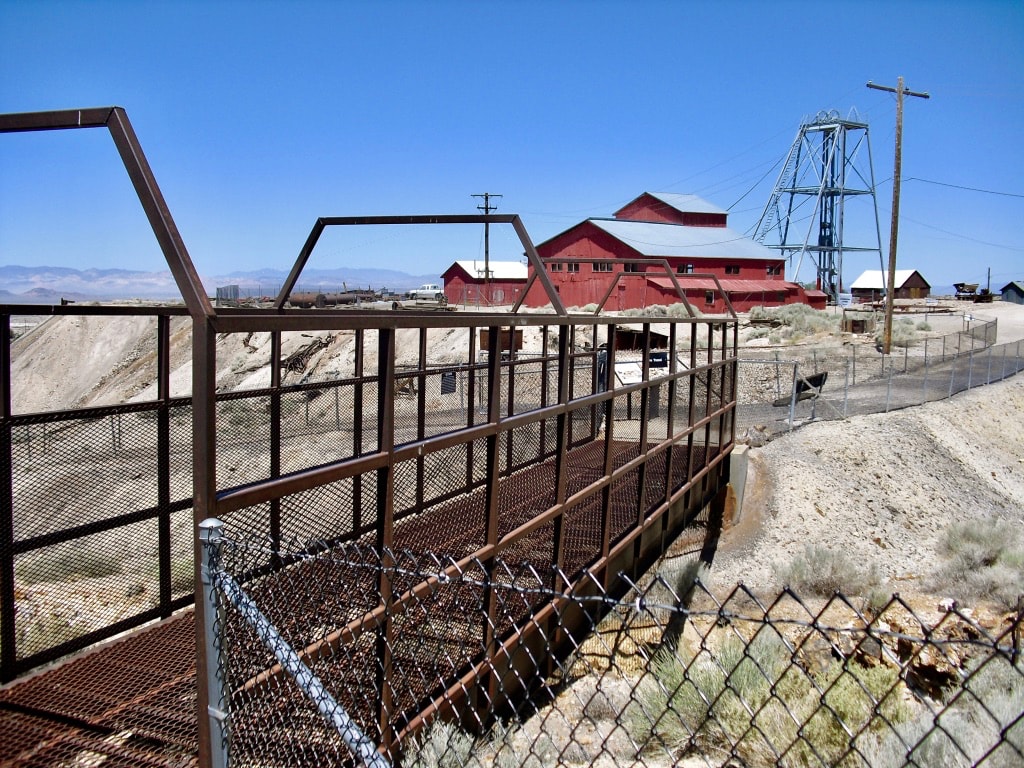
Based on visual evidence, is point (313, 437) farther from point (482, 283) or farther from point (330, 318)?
point (482, 283)

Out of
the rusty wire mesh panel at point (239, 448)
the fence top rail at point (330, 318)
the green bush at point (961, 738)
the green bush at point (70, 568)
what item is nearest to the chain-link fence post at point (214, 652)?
the fence top rail at point (330, 318)

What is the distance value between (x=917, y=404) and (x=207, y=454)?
72.5 feet

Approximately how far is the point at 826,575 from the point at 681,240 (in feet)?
147

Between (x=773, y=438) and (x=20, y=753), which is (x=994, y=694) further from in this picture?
(x=773, y=438)

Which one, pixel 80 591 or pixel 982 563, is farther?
pixel 982 563

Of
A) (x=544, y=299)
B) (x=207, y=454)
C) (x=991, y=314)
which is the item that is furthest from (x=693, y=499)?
(x=991, y=314)

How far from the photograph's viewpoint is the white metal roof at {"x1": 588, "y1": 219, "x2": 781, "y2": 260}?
5081cm

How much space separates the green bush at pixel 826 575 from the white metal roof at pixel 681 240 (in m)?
36.5

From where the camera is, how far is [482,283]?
62.8m

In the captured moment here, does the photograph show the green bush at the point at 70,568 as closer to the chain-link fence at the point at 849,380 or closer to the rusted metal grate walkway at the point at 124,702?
the rusted metal grate walkway at the point at 124,702

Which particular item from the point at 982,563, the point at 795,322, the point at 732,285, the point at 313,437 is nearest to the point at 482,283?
the point at 732,285

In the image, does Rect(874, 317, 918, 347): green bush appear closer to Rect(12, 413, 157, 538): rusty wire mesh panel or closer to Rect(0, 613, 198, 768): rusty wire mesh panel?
Rect(12, 413, 157, 538): rusty wire mesh panel

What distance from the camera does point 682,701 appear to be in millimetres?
5809

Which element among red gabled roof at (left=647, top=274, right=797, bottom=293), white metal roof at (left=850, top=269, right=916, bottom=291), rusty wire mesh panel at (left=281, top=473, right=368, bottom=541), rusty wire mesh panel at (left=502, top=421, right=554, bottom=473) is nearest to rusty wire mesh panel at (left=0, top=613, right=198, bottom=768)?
rusty wire mesh panel at (left=281, top=473, right=368, bottom=541)
